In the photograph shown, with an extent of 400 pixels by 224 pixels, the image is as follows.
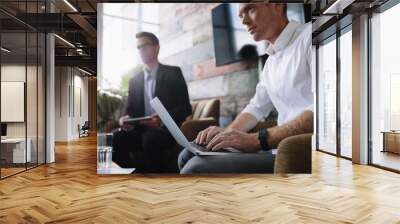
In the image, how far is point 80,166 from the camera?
764cm

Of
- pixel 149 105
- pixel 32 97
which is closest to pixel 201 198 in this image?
pixel 149 105

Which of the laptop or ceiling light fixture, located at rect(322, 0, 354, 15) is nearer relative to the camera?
the laptop

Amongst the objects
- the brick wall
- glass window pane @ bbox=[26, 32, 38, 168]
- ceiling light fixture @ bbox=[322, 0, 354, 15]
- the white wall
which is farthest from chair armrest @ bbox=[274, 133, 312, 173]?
the white wall

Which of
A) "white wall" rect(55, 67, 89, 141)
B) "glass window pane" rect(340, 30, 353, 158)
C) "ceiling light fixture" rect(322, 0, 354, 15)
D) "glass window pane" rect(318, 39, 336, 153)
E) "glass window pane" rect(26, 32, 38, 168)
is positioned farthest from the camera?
"white wall" rect(55, 67, 89, 141)

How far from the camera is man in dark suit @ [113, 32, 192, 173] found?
6.02m

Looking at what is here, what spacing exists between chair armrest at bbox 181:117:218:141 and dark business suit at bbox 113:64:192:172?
110 mm

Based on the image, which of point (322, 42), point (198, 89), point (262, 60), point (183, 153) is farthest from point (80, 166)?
point (322, 42)

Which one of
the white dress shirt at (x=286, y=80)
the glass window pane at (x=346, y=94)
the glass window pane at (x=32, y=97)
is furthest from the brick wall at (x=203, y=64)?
the glass window pane at (x=346, y=94)

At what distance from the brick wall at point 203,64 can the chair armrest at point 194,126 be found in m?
0.20

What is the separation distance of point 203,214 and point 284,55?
10.1 ft

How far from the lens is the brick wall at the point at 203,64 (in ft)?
19.7

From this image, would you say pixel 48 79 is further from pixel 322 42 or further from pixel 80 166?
pixel 322 42

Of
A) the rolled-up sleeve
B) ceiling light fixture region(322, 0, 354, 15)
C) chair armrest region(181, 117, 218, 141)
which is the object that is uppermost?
ceiling light fixture region(322, 0, 354, 15)

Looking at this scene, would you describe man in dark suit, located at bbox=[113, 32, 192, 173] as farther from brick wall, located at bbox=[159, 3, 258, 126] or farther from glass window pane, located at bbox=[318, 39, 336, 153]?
glass window pane, located at bbox=[318, 39, 336, 153]
